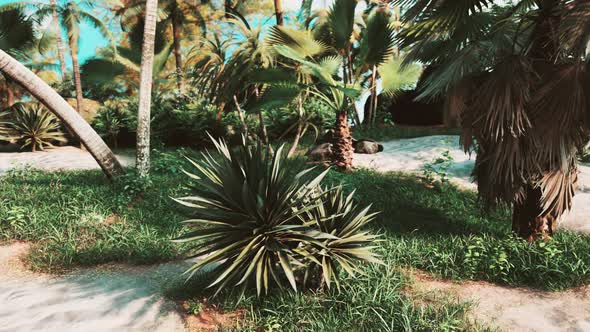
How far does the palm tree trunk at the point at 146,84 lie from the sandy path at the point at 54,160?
2762 millimetres

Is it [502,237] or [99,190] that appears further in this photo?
[99,190]

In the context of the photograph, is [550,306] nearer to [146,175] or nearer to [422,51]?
[422,51]

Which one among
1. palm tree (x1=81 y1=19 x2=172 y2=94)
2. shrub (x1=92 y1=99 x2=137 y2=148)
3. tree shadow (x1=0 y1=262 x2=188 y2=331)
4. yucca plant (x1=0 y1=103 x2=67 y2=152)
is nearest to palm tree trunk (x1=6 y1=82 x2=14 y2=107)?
palm tree (x1=81 y1=19 x2=172 y2=94)

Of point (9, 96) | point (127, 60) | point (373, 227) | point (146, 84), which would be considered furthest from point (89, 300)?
point (9, 96)

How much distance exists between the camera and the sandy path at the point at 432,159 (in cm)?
647

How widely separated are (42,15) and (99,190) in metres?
14.2

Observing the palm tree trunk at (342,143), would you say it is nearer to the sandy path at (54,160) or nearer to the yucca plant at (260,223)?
the yucca plant at (260,223)

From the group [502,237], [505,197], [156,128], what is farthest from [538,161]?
[156,128]

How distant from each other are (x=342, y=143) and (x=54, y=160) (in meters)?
7.31

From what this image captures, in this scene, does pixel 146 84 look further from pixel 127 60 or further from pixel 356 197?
pixel 127 60

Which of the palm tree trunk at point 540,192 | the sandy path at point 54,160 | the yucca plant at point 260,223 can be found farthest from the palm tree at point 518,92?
the sandy path at point 54,160

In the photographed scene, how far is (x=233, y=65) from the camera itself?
7664mm

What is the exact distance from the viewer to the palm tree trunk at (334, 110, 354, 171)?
25.9ft

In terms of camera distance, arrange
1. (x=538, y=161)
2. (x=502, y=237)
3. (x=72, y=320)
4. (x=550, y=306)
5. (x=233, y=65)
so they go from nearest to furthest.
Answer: (x=72, y=320) → (x=550, y=306) → (x=538, y=161) → (x=502, y=237) → (x=233, y=65)
